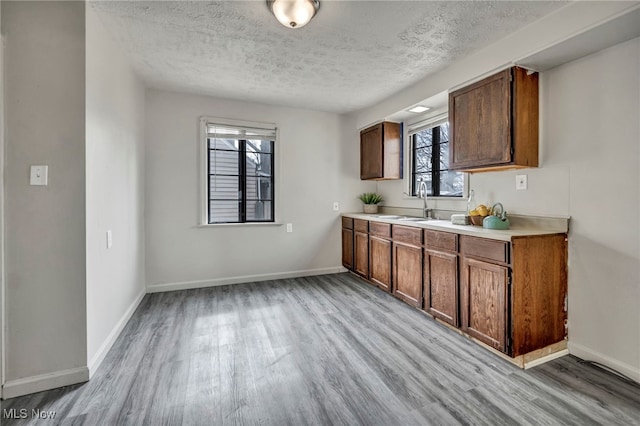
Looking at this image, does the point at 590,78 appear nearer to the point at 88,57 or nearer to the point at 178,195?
the point at 88,57

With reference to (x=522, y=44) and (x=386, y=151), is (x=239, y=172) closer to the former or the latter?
(x=386, y=151)

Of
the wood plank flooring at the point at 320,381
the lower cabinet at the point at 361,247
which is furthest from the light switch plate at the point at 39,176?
the lower cabinet at the point at 361,247

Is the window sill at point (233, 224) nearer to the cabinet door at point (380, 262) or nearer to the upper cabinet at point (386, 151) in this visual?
the cabinet door at point (380, 262)

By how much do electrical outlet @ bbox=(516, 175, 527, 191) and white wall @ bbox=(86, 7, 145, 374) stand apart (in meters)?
3.24

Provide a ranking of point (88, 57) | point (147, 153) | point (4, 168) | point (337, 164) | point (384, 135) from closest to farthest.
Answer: point (4, 168) < point (88, 57) < point (147, 153) < point (384, 135) < point (337, 164)

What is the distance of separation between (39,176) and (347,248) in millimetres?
3454

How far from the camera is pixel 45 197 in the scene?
1766 mm

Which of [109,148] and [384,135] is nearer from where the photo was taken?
[109,148]

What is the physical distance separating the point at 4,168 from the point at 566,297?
3807 mm

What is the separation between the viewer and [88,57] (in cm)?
187

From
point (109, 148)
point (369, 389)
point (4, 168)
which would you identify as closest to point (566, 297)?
point (369, 389)

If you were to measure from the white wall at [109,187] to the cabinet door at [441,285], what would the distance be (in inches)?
106

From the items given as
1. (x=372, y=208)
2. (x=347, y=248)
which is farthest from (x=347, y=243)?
(x=372, y=208)

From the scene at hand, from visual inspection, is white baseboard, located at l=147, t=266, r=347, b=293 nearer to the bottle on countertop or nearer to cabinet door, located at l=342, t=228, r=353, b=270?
cabinet door, located at l=342, t=228, r=353, b=270
